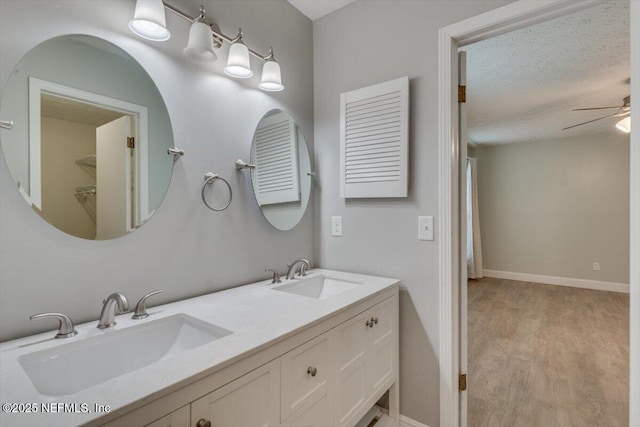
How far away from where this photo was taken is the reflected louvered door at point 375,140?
1656 millimetres

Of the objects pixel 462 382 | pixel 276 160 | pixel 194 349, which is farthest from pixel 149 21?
pixel 462 382

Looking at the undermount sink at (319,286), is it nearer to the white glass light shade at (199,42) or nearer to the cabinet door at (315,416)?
the cabinet door at (315,416)

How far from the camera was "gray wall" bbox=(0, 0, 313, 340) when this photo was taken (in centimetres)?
94

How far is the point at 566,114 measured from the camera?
3750mm

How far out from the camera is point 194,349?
2.74ft

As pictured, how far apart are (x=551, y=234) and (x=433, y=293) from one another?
4.70 metres

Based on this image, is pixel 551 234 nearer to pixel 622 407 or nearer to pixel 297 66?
pixel 622 407

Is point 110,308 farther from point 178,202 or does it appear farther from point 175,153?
point 175,153

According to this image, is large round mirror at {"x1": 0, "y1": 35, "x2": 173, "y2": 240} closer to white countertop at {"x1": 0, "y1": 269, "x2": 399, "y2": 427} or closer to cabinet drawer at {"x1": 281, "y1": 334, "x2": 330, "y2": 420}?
white countertop at {"x1": 0, "y1": 269, "x2": 399, "y2": 427}

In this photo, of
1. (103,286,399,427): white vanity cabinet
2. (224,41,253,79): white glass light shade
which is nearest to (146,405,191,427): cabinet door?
(103,286,399,427): white vanity cabinet

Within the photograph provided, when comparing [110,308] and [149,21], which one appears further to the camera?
[149,21]

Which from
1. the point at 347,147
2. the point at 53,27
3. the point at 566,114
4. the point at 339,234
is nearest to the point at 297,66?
the point at 347,147

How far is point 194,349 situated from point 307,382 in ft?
1.43

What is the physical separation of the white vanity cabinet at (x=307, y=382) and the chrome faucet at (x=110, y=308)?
1.45 ft
